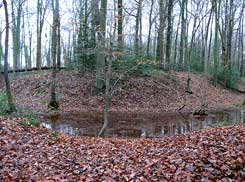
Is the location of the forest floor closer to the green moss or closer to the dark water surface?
the dark water surface


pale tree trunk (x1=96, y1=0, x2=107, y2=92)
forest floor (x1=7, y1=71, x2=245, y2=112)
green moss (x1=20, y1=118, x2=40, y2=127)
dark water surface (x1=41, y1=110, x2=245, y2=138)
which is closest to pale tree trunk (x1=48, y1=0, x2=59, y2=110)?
forest floor (x1=7, y1=71, x2=245, y2=112)

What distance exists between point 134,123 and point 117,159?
705 centimetres

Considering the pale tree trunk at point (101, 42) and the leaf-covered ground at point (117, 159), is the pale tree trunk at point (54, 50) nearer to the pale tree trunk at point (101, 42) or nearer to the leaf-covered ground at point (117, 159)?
the pale tree trunk at point (101, 42)

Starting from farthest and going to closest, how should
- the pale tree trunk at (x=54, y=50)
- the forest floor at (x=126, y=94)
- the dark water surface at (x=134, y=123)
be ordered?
the forest floor at (x=126, y=94) → the pale tree trunk at (x=54, y=50) → the dark water surface at (x=134, y=123)

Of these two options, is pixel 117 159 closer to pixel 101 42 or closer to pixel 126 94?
pixel 101 42

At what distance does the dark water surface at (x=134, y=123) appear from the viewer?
12859 mm

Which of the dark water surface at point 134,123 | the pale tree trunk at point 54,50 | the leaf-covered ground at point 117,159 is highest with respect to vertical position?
the pale tree trunk at point 54,50

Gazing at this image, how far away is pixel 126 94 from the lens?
21016 millimetres

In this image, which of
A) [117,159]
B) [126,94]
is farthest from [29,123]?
[126,94]

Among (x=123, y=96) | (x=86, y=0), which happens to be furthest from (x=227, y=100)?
(x=86, y=0)

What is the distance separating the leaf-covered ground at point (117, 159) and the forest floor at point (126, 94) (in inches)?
346

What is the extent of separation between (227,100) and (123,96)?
9.62 meters

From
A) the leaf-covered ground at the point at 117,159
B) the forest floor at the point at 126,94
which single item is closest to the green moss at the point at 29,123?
the leaf-covered ground at the point at 117,159

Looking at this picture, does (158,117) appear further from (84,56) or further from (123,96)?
(84,56)
